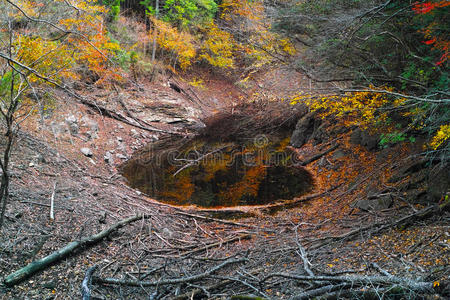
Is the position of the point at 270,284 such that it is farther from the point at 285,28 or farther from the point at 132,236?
the point at 285,28

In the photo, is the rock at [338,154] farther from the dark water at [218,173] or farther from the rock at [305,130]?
the rock at [305,130]

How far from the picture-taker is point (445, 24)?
5.22 metres

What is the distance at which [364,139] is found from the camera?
A: 430 inches

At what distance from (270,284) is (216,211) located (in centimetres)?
462

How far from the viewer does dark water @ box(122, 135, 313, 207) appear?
10004 millimetres

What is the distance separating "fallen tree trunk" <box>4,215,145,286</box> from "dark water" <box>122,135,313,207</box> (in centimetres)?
371

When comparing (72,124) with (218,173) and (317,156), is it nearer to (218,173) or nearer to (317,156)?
(218,173)

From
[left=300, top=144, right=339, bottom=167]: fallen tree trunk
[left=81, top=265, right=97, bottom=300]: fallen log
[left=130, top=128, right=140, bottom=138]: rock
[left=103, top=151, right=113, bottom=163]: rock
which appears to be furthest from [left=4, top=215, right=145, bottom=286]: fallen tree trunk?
[left=130, top=128, right=140, bottom=138]: rock

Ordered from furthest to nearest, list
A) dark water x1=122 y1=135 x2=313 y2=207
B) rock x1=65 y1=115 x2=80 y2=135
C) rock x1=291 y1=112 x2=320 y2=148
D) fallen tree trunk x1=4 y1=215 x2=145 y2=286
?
1. rock x1=291 y1=112 x2=320 y2=148
2. rock x1=65 y1=115 x2=80 y2=135
3. dark water x1=122 y1=135 x2=313 y2=207
4. fallen tree trunk x1=4 y1=215 x2=145 y2=286

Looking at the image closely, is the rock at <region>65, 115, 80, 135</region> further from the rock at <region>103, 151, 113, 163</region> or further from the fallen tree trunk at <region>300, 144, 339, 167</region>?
the fallen tree trunk at <region>300, 144, 339, 167</region>

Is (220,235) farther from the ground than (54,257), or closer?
closer

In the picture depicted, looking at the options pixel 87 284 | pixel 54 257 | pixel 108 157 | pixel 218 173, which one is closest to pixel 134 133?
pixel 108 157

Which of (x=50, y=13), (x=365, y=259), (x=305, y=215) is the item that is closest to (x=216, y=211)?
(x=305, y=215)

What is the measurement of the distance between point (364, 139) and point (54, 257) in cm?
1029
